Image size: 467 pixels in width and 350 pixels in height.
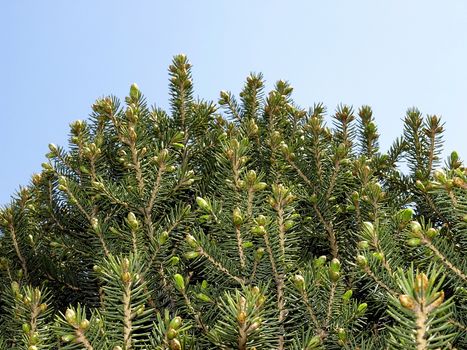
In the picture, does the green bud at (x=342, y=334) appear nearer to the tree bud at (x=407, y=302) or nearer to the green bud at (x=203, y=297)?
the green bud at (x=203, y=297)

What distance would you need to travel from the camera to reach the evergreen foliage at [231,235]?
222 centimetres

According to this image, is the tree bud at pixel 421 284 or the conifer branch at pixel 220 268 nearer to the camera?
the tree bud at pixel 421 284

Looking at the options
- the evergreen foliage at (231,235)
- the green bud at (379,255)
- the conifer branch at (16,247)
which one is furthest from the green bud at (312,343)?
the conifer branch at (16,247)

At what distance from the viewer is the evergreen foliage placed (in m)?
2.22

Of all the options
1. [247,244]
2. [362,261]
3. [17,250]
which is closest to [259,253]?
[247,244]

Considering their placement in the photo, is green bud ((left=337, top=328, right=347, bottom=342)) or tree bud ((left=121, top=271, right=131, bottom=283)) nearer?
tree bud ((left=121, top=271, right=131, bottom=283))

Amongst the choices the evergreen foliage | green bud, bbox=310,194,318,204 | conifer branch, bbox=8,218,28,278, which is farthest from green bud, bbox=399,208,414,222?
conifer branch, bbox=8,218,28,278

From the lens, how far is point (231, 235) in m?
2.74

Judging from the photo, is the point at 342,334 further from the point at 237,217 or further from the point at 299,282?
the point at 237,217

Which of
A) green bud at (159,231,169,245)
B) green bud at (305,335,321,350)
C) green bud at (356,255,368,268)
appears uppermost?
green bud at (159,231,169,245)

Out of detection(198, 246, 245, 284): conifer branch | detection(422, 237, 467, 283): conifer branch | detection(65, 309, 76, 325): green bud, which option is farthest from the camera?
detection(198, 246, 245, 284): conifer branch

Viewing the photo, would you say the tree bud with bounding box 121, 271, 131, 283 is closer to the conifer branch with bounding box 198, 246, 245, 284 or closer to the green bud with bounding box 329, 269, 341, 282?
the conifer branch with bounding box 198, 246, 245, 284

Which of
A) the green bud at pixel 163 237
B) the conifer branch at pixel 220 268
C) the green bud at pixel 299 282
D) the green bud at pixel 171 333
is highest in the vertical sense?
the green bud at pixel 163 237

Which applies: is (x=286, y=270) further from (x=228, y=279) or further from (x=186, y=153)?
(x=186, y=153)
